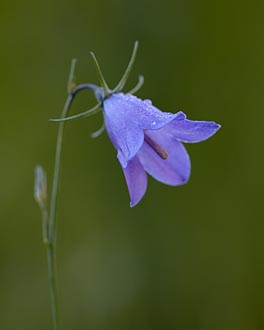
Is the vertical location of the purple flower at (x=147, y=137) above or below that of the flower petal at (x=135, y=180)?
above

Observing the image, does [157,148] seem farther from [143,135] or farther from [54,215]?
[54,215]

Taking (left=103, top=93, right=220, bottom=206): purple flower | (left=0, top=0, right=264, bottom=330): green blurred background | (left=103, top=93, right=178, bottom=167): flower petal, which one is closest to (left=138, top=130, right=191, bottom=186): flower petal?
(left=103, top=93, right=220, bottom=206): purple flower

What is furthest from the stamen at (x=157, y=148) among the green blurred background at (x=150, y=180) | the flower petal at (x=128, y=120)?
the green blurred background at (x=150, y=180)

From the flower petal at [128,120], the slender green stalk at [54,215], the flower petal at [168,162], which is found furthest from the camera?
the flower petal at [168,162]

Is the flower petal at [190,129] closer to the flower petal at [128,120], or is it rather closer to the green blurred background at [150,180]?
the flower petal at [128,120]

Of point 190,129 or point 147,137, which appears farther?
point 147,137

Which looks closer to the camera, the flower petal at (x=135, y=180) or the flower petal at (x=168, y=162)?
the flower petal at (x=135, y=180)

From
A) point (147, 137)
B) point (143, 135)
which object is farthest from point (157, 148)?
point (143, 135)
